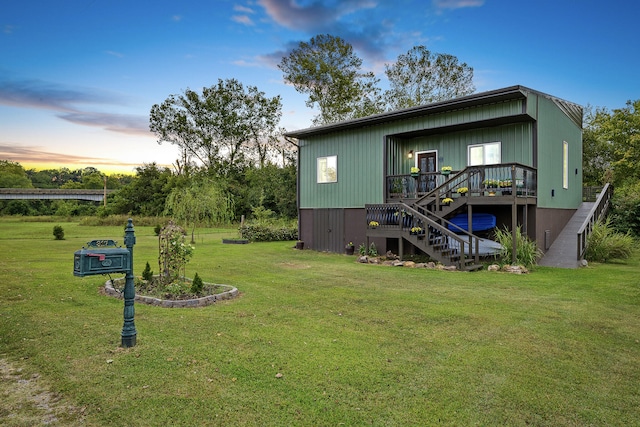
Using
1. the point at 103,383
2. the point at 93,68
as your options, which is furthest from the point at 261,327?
the point at 93,68

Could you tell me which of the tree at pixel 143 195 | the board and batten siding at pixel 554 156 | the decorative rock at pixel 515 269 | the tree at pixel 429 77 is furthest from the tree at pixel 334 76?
the decorative rock at pixel 515 269

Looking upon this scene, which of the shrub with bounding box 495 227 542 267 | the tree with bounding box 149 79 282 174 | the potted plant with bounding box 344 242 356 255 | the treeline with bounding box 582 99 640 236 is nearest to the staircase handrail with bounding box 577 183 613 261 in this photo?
the shrub with bounding box 495 227 542 267

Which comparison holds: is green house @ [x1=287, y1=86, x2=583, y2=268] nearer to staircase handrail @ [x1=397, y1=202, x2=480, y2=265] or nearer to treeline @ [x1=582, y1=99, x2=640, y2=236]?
staircase handrail @ [x1=397, y1=202, x2=480, y2=265]

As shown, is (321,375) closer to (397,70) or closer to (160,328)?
(160,328)

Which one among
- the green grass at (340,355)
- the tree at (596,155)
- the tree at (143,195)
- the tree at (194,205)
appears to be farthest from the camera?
the tree at (143,195)

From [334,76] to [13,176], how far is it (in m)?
54.0

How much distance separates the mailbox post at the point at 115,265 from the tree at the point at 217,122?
3812 centimetres

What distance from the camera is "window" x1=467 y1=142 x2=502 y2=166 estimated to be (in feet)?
43.7

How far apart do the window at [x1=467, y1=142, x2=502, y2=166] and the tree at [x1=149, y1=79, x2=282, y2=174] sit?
30789 mm

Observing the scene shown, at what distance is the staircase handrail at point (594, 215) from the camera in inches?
473

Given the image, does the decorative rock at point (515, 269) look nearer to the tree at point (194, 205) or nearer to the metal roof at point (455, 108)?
the metal roof at point (455, 108)

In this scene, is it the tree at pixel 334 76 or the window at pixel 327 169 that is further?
the tree at pixel 334 76

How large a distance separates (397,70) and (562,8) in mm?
14294

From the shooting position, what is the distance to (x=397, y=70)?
30516mm
